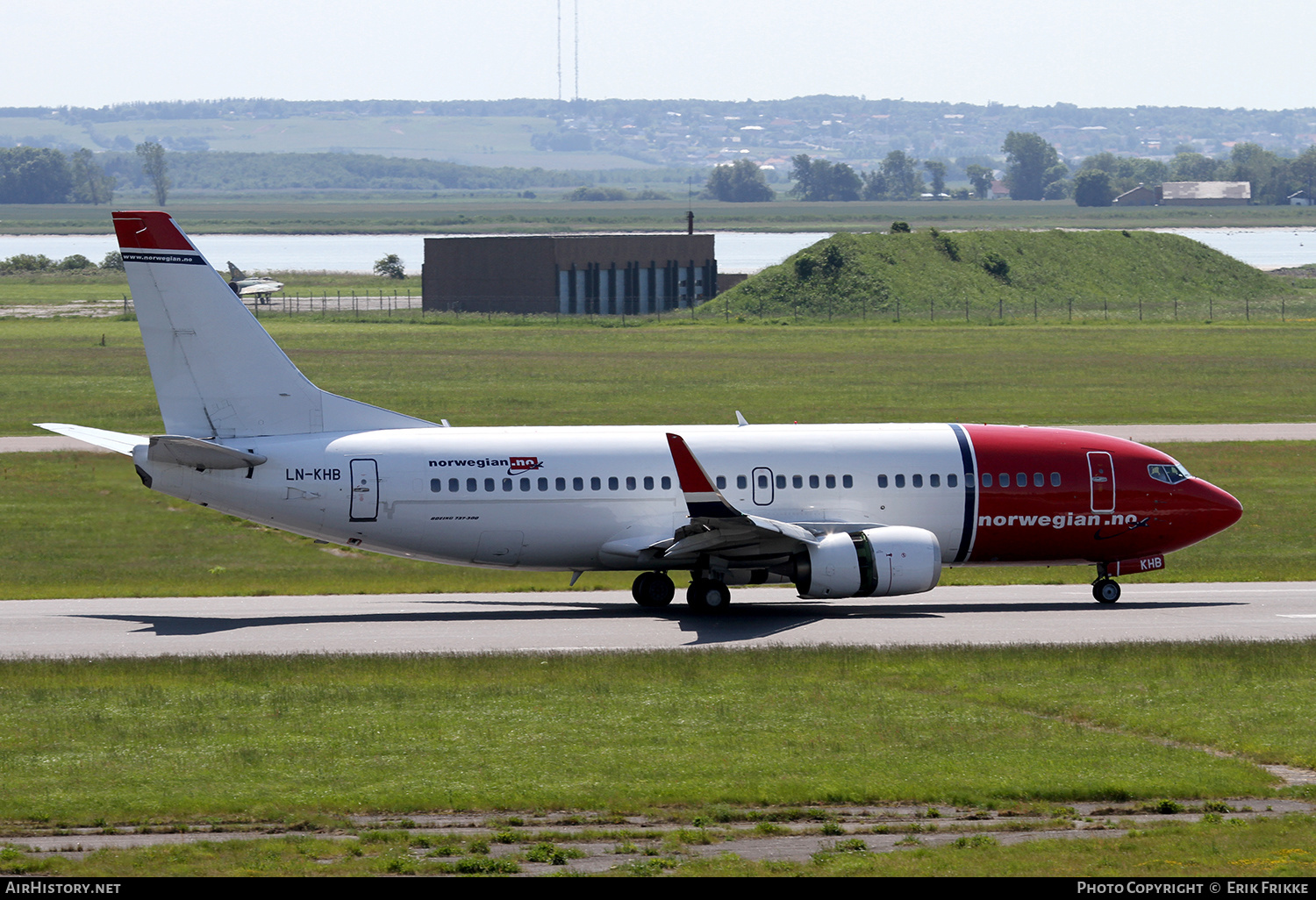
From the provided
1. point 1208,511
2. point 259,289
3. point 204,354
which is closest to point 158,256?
point 204,354

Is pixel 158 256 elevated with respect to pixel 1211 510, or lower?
elevated

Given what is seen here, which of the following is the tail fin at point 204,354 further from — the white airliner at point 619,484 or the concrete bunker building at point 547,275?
the concrete bunker building at point 547,275

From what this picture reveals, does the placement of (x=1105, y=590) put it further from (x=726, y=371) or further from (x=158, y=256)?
(x=726, y=371)

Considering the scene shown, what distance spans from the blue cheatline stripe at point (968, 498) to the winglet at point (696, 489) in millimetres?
6916

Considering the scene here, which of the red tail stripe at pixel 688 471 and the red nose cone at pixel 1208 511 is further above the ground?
the red tail stripe at pixel 688 471

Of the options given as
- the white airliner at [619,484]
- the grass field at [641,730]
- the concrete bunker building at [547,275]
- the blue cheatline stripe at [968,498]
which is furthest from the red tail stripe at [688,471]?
the concrete bunker building at [547,275]

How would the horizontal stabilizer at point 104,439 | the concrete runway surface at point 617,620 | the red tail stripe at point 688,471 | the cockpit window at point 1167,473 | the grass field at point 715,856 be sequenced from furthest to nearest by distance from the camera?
the cockpit window at point 1167,473 < the horizontal stabilizer at point 104,439 < the red tail stripe at point 688,471 < the concrete runway surface at point 617,620 < the grass field at point 715,856

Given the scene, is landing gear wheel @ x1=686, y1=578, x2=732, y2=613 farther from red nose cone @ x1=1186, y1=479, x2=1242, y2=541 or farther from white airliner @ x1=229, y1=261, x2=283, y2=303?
white airliner @ x1=229, y1=261, x2=283, y2=303

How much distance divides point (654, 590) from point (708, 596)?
5.49 feet

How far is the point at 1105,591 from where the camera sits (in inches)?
1436

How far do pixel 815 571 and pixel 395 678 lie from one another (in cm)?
1021

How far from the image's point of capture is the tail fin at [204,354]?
33719 mm

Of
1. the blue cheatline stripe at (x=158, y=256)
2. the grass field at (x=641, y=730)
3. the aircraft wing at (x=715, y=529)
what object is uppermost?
the blue cheatline stripe at (x=158, y=256)

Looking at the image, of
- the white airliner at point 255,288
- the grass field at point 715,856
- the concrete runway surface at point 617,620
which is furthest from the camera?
the white airliner at point 255,288
